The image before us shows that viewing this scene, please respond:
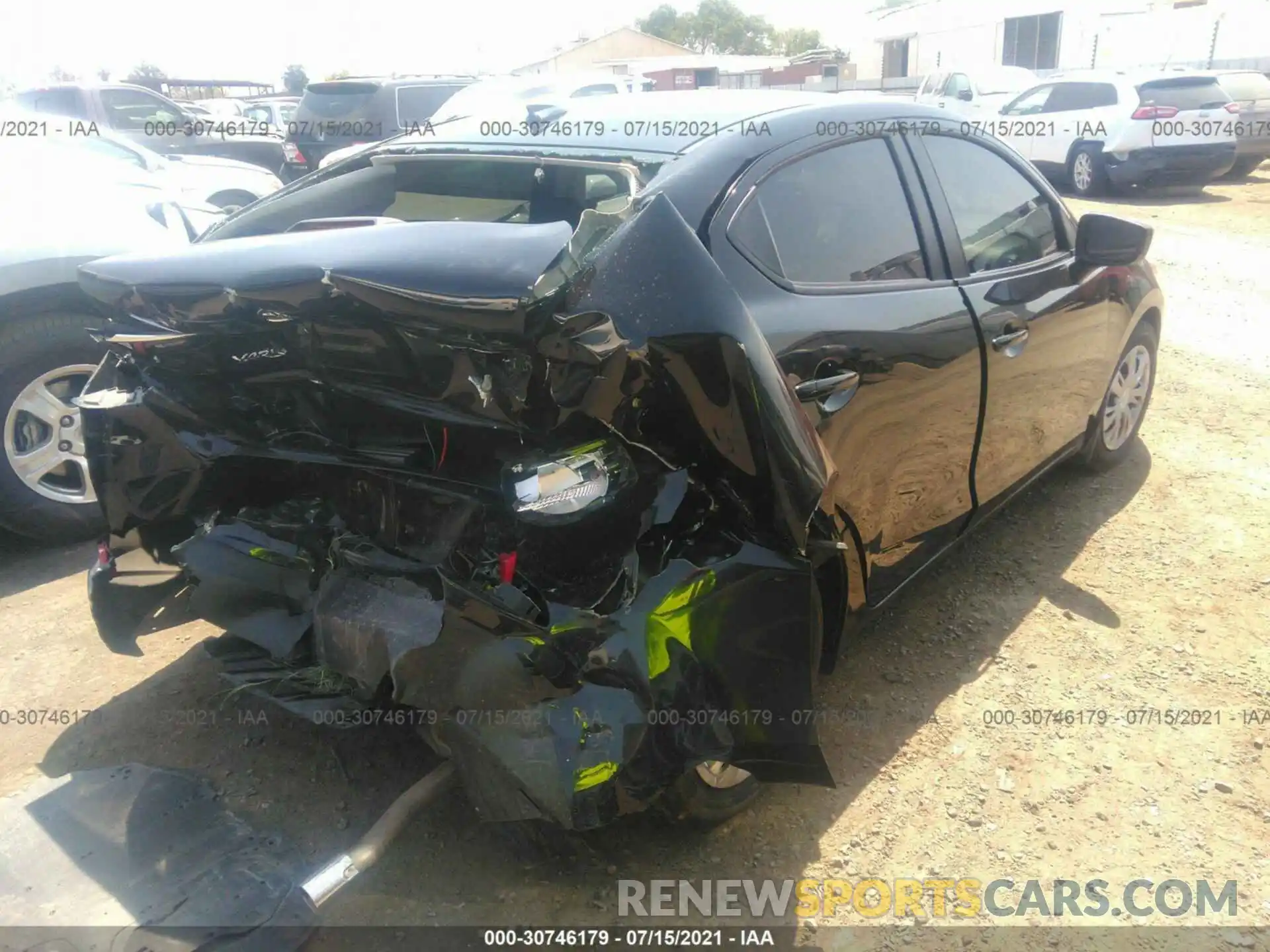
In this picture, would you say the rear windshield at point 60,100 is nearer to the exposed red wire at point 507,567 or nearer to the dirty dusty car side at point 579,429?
the dirty dusty car side at point 579,429

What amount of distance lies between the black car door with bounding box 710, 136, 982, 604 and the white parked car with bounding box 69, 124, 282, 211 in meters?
4.01

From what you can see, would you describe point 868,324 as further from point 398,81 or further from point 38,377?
point 398,81

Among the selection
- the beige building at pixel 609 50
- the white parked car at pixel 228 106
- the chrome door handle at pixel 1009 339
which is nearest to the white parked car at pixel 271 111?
the white parked car at pixel 228 106

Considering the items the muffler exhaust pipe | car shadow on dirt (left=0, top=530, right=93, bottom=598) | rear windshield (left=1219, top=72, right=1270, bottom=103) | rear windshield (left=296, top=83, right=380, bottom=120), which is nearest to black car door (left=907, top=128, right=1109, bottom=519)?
the muffler exhaust pipe

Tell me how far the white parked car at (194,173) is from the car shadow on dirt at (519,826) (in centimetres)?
345

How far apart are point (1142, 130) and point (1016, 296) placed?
12052 millimetres

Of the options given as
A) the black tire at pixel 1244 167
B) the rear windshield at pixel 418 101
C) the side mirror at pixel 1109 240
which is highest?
the rear windshield at pixel 418 101

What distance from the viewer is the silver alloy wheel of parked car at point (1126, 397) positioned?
428 cm

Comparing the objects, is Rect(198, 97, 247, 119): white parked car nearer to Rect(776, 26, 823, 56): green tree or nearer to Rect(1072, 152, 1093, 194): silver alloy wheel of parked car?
Rect(1072, 152, 1093, 194): silver alloy wheel of parked car

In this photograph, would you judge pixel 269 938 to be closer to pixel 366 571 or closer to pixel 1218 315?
pixel 366 571

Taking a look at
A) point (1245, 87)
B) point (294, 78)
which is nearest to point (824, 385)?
point (1245, 87)

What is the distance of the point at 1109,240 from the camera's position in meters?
3.40

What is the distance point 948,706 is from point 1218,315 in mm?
5807

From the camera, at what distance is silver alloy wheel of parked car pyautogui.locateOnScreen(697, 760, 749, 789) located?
2.28 m
